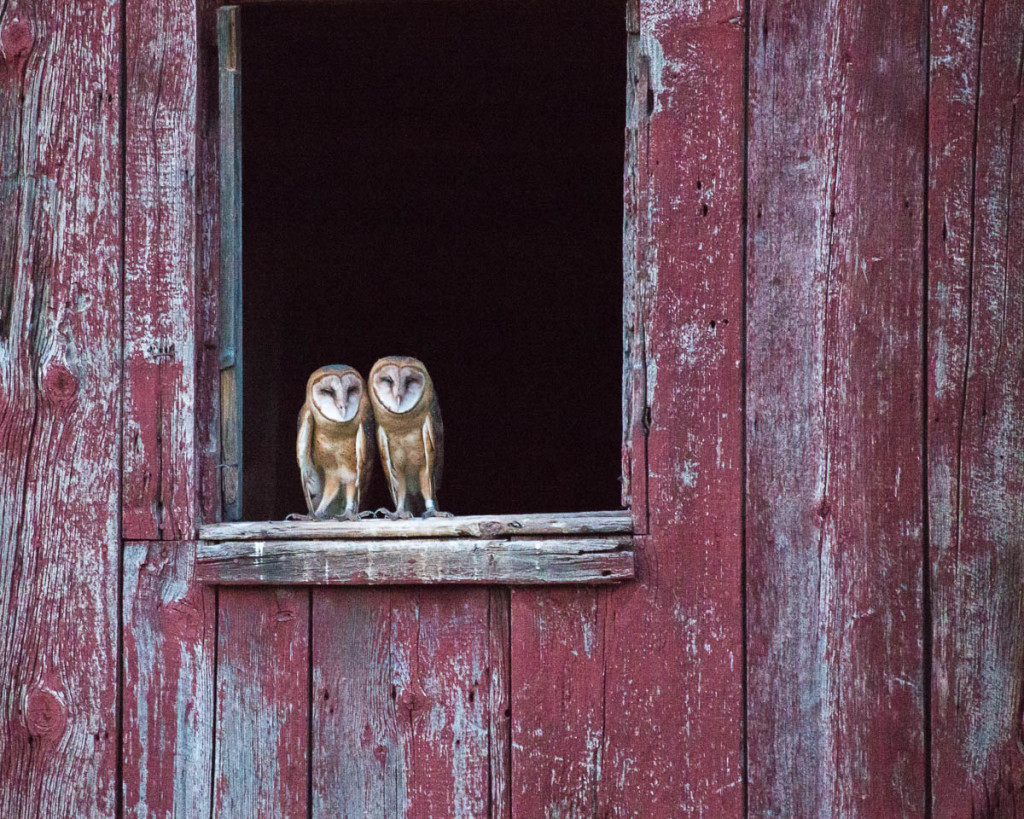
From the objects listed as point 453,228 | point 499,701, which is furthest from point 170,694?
point 453,228

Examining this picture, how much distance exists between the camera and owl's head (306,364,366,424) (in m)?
3.29

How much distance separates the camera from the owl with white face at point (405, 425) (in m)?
3.30

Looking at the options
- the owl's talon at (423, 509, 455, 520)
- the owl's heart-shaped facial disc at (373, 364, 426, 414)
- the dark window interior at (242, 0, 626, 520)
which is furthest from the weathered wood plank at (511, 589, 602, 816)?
the dark window interior at (242, 0, 626, 520)

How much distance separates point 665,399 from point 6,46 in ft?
5.32

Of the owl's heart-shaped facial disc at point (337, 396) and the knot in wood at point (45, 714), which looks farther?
the owl's heart-shaped facial disc at point (337, 396)

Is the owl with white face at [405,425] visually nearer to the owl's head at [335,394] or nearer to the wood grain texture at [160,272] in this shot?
the owl's head at [335,394]

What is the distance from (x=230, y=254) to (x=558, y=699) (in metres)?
1.21

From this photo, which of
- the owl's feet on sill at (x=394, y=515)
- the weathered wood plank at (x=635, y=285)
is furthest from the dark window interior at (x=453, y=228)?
the owl's feet on sill at (x=394, y=515)

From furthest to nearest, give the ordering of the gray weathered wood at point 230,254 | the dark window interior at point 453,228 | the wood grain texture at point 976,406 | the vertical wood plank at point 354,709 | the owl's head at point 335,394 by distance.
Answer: the dark window interior at point 453,228
the owl's head at point 335,394
the gray weathered wood at point 230,254
the vertical wood plank at point 354,709
the wood grain texture at point 976,406

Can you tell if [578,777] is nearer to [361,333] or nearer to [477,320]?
[361,333]

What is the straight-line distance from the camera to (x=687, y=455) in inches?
110

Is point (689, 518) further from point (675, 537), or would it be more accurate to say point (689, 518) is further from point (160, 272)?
point (160, 272)

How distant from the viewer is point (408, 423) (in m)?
3.32

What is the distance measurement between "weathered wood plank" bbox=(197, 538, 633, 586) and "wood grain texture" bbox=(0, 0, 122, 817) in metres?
0.30
